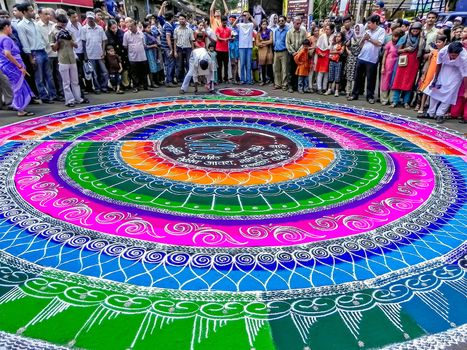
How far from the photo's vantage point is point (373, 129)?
17.2ft

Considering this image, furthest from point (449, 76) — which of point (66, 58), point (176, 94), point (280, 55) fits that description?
point (66, 58)

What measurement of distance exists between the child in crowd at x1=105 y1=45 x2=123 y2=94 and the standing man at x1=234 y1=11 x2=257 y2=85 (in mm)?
3072

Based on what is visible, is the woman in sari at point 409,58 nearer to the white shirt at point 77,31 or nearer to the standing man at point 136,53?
the standing man at point 136,53

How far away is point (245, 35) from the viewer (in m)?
8.59

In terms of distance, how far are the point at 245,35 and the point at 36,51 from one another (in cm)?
478

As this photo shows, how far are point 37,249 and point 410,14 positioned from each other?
20320 millimetres

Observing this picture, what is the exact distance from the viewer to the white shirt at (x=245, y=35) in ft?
27.9

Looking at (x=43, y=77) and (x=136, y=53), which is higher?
(x=136, y=53)

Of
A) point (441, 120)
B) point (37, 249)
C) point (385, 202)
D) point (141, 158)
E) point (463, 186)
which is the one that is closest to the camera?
point (37, 249)

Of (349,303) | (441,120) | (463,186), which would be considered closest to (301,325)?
(349,303)

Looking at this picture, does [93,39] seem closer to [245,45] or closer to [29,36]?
[29,36]

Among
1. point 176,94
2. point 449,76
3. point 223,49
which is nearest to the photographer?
point 449,76

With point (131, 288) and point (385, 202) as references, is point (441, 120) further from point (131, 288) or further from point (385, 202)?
point (131, 288)

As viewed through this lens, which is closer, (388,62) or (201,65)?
(388,62)
